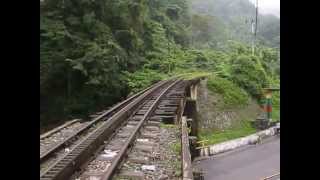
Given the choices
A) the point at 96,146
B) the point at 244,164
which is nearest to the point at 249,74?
the point at 244,164

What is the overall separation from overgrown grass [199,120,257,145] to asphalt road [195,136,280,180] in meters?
→ 0.67

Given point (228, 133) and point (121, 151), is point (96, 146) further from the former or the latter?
point (228, 133)

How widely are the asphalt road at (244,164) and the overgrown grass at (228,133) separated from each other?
672 mm

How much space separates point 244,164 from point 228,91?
6987 millimetres

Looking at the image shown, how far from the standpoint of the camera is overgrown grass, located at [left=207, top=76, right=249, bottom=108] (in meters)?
14.4

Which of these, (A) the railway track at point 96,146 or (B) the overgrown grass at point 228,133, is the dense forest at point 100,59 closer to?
(B) the overgrown grass at point 228,133

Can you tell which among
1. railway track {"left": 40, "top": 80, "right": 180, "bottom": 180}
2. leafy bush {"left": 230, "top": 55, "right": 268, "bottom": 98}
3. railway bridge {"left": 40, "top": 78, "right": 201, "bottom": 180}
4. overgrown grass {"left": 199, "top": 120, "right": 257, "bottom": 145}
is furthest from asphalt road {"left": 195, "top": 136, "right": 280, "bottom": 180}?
leafy bush {"left": 230, "top": 55, "right": 268, "bottom": 98}

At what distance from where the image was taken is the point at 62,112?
11102 millimetres

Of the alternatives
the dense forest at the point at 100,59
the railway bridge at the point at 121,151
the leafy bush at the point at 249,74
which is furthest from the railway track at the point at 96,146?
the leafy bush at the point at 249,74
